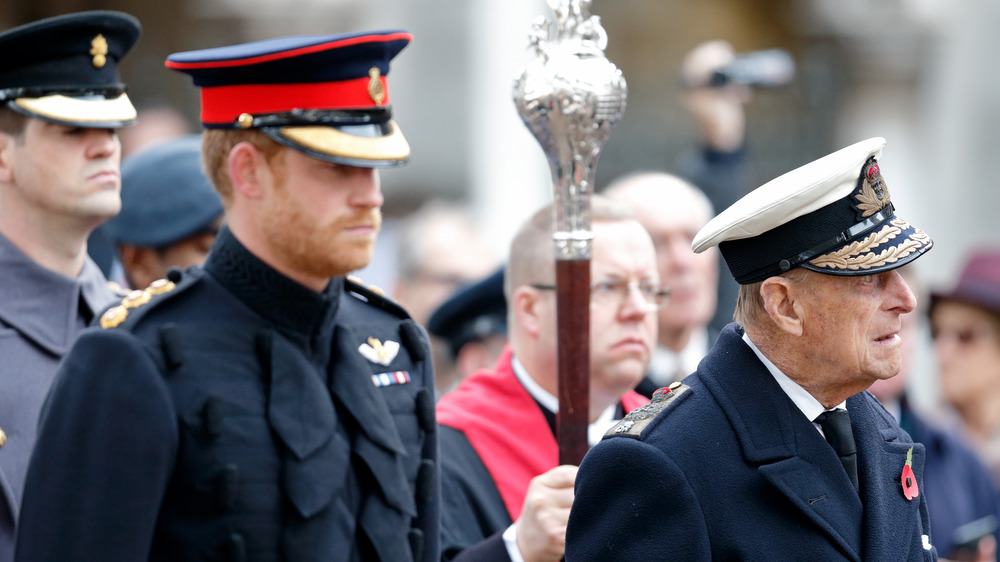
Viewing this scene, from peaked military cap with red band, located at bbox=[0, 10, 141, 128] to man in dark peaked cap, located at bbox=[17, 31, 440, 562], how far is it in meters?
0.67

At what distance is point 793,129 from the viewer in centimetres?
1512

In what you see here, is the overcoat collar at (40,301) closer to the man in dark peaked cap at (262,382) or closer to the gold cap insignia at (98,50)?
the gold cap insignia at (98,50)

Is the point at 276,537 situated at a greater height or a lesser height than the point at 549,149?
lesser

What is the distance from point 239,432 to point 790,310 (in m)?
1.17

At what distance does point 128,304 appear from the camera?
3295 mm

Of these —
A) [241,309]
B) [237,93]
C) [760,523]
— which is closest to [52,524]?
[241,309]

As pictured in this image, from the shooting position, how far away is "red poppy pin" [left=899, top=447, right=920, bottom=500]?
333cm

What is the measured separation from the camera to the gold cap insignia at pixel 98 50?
13.6 feet

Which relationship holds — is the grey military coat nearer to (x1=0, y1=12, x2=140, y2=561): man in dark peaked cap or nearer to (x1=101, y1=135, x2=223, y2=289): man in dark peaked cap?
(x1=0, y1=12, x2=140, y2=561): man in dark peaked cap

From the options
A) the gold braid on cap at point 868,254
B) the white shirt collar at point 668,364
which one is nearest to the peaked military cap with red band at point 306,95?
the gold braid on cap at point 868,254

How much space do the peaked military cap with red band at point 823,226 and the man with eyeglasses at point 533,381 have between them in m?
1.13

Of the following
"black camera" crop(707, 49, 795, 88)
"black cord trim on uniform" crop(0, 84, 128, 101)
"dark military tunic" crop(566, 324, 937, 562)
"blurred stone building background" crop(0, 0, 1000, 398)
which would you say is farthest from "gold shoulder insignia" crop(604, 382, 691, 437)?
"blurred stone building background" crop(0, 0, 1000, 398)

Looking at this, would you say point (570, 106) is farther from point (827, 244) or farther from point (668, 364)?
point (668, 364)

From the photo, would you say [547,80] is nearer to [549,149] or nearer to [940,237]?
[549,149]
